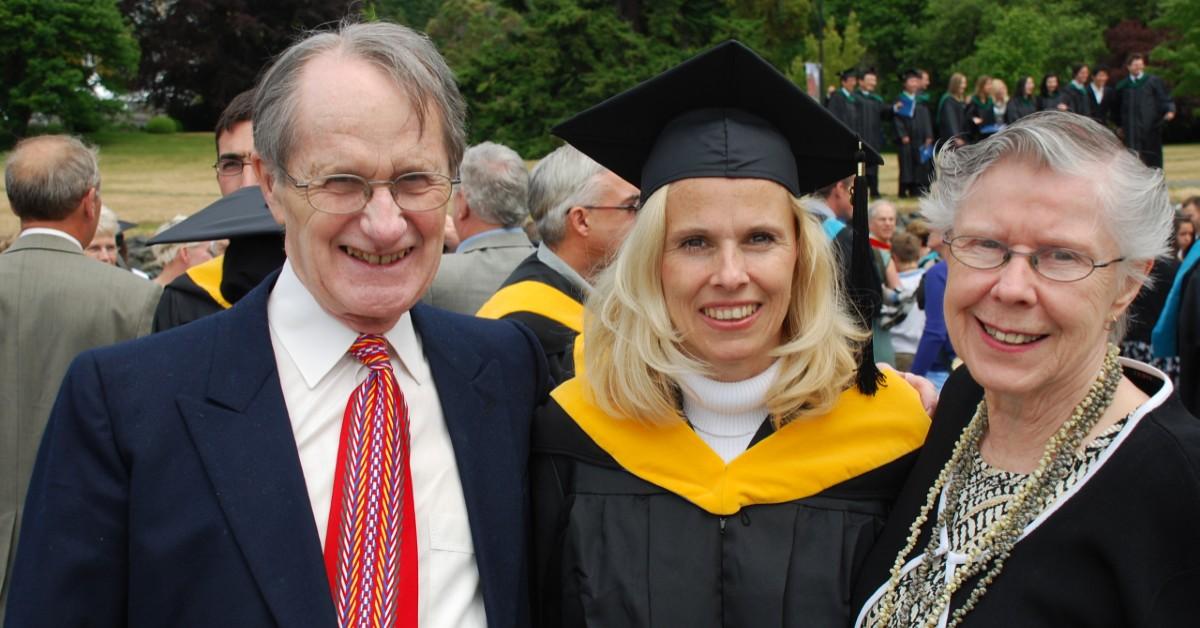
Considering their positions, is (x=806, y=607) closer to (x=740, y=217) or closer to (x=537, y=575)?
(x=537, y=575)

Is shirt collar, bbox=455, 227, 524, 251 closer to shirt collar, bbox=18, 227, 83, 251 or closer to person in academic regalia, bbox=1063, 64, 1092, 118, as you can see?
shirt collar, bbox=18, 227, 83, 251

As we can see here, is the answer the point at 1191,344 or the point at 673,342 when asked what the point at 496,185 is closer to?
the point at 673,342

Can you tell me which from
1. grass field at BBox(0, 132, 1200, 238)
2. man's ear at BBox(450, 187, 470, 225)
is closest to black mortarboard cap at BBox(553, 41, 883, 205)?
man's ear at BBox(450, 187, 470, 225)

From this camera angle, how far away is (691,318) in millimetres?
2557

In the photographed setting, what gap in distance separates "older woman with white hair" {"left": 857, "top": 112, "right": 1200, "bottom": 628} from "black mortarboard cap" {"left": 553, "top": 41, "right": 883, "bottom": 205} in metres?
0.47

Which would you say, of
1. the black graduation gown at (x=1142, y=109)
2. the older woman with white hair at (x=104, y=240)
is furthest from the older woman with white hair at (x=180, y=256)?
the black graduation gown at (x=1142, y=109)

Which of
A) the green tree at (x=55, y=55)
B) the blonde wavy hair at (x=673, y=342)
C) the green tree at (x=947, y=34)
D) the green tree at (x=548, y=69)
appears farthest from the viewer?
the green tree at (x=947, y=34)

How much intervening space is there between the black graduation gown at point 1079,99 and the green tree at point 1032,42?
15.5 metres

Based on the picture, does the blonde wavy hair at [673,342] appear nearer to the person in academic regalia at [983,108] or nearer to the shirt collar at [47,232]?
the shirt collar at [47,232]

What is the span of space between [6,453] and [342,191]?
253cm

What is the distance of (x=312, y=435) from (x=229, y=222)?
1709 mm

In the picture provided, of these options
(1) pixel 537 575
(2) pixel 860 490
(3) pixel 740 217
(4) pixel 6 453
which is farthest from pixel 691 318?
(4) pixel 6 453

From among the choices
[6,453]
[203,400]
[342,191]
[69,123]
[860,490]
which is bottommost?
[69,123]

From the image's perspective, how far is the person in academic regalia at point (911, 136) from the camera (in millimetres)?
17969
